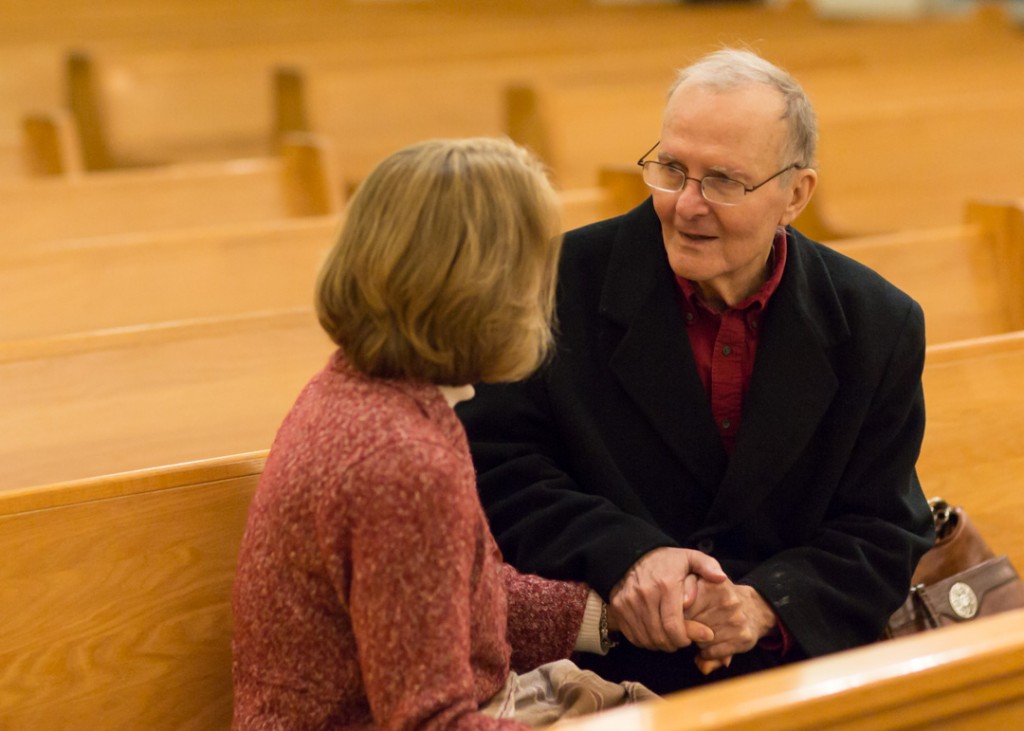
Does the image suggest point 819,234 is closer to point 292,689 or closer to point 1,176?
point 1,176

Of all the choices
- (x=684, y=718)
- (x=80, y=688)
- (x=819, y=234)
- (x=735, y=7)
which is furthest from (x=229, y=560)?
(x=735, y=7)

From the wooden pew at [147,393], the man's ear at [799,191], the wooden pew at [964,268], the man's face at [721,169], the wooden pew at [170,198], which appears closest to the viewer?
the man's face at [721,169]

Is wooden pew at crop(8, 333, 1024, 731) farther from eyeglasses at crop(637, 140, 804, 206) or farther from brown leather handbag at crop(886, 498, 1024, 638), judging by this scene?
brown leather handbag at crop(886, 498, 1024, 638)

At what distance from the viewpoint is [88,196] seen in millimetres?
3402

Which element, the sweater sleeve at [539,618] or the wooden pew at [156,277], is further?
the wooden pew at [156,277]

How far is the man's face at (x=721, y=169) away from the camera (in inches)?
71.6

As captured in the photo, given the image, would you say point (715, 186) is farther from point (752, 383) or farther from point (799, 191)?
point (752, 383)

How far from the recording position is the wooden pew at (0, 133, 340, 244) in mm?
3329

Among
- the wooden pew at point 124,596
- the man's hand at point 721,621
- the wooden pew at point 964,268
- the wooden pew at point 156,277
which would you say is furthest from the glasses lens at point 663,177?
the wooden pew at point 964,268

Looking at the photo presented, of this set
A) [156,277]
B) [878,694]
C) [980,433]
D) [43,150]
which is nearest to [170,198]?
[156,277]

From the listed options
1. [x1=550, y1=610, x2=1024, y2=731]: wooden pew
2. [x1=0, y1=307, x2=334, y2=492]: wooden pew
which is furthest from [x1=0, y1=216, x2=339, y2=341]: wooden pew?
[x1=550, y1=610, x2=1024, y2=731]: wooden pew

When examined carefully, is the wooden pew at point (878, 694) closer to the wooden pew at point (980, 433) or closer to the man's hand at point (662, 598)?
the man's hand at point (662, 598)

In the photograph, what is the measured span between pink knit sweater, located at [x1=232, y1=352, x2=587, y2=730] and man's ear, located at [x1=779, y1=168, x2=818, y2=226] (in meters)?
0.75

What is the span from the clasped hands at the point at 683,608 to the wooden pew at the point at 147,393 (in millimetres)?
880
